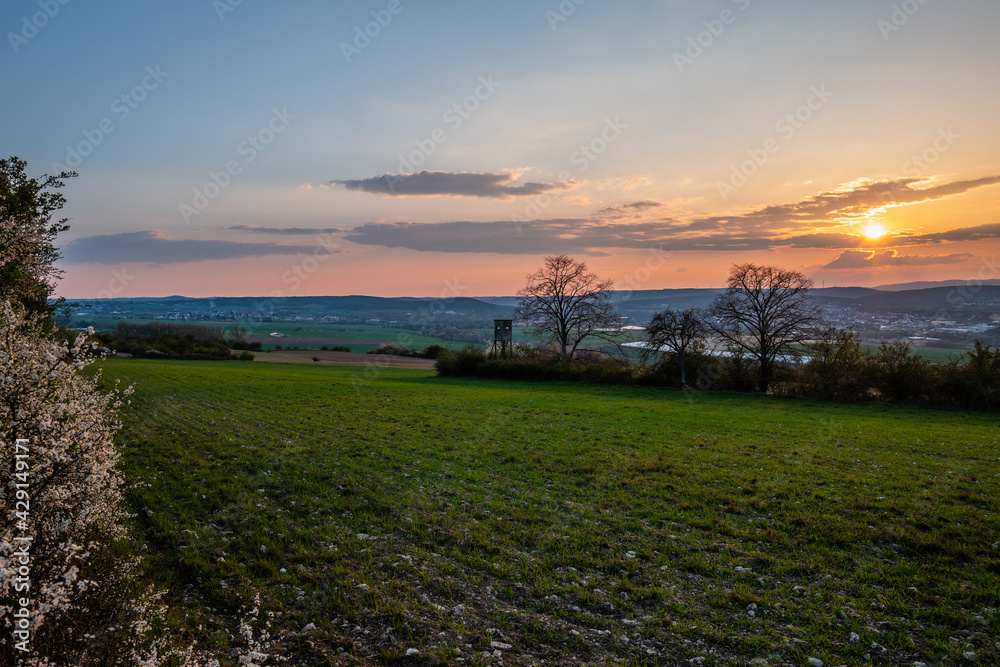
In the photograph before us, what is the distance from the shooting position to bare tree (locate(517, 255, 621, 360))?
210ft

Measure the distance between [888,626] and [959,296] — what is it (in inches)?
4110

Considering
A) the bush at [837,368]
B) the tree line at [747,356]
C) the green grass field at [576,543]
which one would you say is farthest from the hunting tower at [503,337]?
the green grass field at [576,543]

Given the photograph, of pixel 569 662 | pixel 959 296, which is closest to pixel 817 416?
pixel 569 662

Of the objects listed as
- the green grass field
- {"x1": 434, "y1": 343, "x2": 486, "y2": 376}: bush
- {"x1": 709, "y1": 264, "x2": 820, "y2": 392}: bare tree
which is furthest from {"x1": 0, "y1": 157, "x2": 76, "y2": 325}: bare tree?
{"x1": 709, "y1": 264, "x2": 820, "y2": 392}: bare tree

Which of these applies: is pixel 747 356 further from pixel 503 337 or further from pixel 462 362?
pixel 462 362

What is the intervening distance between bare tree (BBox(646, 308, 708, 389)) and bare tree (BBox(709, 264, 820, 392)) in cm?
200

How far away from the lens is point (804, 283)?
47875 millimetres

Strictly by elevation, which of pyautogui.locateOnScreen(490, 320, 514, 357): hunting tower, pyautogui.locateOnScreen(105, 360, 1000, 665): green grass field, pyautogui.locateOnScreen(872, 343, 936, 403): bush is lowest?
pyautogui.locateOnScreen(105, 360, 1000, 665): green grass field

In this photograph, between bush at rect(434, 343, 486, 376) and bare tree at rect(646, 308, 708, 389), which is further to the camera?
bush at rect(434, 343, 486, 376)

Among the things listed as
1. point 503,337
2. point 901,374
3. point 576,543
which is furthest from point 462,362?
point 576,543

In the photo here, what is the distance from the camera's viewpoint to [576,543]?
10.0 meters

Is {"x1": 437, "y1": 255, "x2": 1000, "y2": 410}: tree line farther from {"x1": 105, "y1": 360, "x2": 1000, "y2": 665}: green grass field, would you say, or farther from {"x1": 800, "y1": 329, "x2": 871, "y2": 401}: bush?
{"x1": 105, "y1": 360, "x2": 1000, "y2": 665}: green grass field

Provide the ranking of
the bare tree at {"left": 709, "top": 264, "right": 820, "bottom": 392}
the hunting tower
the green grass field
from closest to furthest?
the green grass field, the bare tree at {"left": 709, "top": 264, "right": 820, "bottom": 392}, the hunting tower

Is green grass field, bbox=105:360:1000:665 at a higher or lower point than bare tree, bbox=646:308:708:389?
lower
